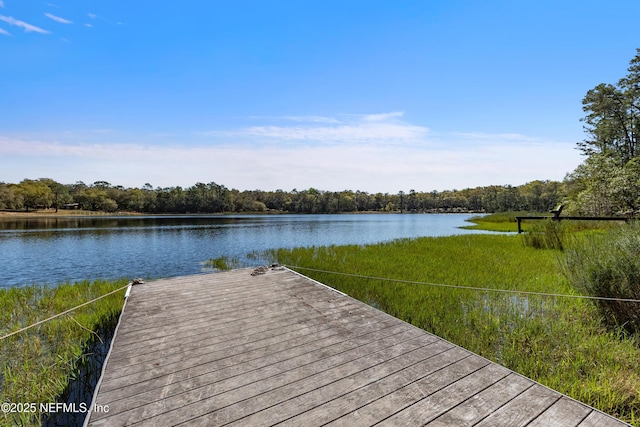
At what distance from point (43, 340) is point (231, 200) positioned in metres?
110

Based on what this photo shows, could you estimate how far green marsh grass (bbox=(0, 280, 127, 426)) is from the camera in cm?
383

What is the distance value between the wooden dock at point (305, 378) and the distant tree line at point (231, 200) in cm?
7125

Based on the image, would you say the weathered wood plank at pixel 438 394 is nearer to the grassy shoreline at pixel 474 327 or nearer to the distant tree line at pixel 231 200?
the grassy shoreline at pixel 474 327

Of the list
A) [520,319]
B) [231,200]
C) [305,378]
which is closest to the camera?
[305,378]

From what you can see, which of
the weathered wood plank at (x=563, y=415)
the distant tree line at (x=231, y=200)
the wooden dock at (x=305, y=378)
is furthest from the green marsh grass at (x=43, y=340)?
the distant tree line at (x=231, y=200)

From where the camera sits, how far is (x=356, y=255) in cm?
1396

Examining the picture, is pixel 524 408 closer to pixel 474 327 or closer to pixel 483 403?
pixel 483 403

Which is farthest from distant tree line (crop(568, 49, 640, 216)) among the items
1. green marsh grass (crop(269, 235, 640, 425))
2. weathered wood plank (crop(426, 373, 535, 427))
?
weathered wood plank (crop(426, 373, 535, 427))

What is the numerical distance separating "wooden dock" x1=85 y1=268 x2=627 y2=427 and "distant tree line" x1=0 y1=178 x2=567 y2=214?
71.2 metres

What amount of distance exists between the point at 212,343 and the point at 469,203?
140m

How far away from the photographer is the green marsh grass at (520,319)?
11.8 ft

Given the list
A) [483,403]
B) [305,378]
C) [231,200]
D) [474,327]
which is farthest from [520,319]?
[231,200]

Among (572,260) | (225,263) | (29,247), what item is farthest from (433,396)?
(29,247)

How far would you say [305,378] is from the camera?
9.82 ft
